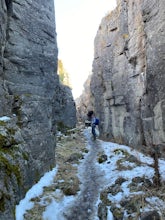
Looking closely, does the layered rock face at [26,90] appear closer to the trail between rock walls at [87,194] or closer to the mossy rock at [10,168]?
the mossy rock at [10,168]

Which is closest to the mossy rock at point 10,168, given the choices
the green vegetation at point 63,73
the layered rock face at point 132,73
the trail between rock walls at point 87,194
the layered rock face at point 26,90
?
the layered rock face at point 26,90

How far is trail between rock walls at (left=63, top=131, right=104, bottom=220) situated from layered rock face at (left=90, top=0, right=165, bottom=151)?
4.17 metres

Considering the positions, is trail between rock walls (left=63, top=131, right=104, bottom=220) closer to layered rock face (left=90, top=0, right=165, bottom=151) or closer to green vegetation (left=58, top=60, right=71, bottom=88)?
layered rock face (left=90, top=0, right=165, bottom=151)

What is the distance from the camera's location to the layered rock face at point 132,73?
46.9ft

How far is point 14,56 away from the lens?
41.3 ft

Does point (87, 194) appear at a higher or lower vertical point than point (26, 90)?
lower

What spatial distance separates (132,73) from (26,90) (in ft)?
32.3

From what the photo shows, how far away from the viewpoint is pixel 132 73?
19719 mm

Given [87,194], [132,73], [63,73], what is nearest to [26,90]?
[87,194]

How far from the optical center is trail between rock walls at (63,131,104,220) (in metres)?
8.79

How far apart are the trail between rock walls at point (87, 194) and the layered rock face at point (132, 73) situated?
13.7 feet

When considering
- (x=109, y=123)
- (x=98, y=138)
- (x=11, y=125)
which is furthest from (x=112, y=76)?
(x=11, y=125)

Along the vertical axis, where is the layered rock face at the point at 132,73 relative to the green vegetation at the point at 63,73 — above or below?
below

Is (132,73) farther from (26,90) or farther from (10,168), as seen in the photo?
(10,168)
